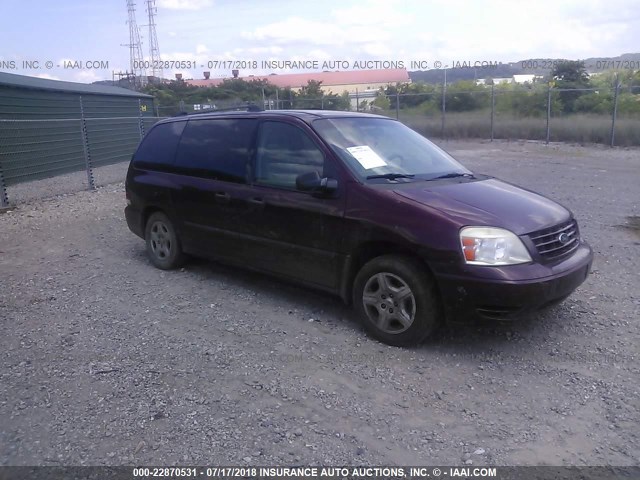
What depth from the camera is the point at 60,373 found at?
4.10 metres

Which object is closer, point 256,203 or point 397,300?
point 397,300

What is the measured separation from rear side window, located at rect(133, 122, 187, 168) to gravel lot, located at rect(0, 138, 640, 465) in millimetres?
1241

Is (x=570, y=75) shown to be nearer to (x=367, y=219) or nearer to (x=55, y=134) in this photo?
(x=55, y=134)

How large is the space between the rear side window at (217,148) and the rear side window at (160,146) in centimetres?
14

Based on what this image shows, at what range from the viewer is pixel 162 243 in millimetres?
6500

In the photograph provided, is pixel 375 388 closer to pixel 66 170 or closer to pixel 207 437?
pixel 207 437

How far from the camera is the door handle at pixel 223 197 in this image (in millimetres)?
5496

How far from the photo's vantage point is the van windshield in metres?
4.79

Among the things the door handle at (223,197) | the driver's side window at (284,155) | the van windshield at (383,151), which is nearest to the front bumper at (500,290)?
the van windshield at (383,151)

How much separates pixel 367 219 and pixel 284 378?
133 cm

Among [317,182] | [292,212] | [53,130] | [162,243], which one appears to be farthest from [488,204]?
[53,130]

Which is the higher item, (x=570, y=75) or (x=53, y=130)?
(x=570, y=75)

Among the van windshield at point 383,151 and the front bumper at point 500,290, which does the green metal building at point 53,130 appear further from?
the front bumper at point 500,290

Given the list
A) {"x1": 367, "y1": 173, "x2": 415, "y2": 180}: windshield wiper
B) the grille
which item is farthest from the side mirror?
the grille
